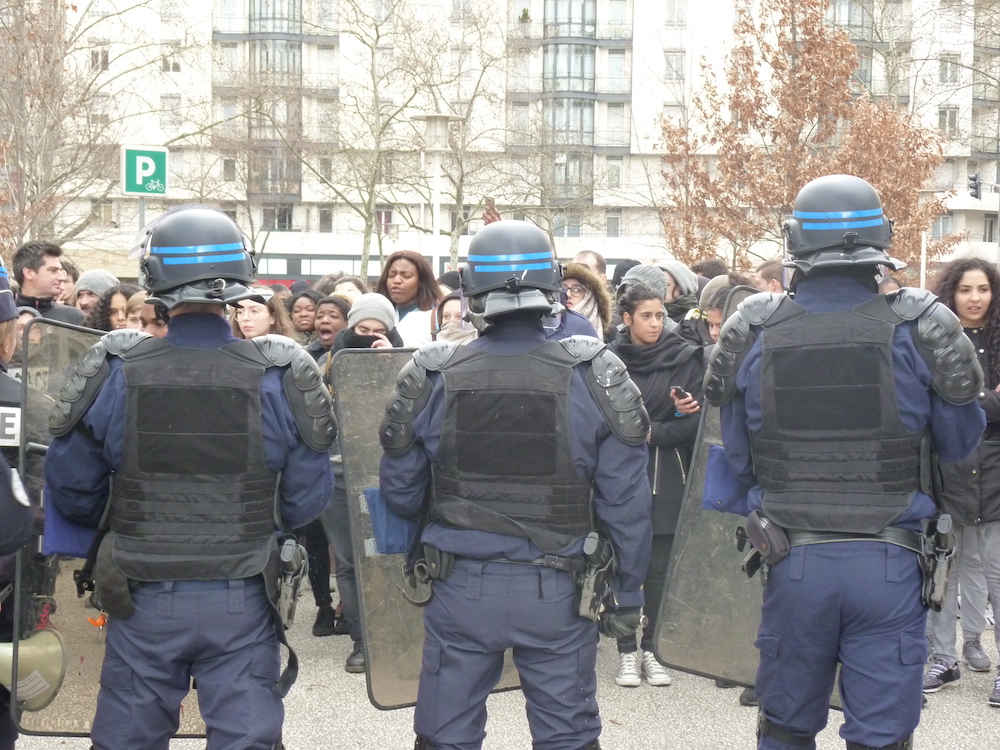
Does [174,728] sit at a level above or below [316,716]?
above

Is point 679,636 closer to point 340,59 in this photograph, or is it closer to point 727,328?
point 727,328

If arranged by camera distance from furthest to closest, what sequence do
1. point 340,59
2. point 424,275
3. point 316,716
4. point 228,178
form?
1. point 340,59
2. point 228,178
3. point 424,275
4. point 316,716

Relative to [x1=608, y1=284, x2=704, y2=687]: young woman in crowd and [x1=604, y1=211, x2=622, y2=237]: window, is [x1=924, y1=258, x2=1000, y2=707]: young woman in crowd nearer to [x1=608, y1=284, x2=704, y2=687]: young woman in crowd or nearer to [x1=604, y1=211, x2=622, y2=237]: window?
[x1=608, y1=284, x2=704, y2=687]: young woman in crowd

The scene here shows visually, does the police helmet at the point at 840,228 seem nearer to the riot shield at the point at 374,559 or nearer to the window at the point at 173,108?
the riot shield at the point at 374,559

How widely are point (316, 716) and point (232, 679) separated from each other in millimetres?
2058

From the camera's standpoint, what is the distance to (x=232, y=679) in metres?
3.53

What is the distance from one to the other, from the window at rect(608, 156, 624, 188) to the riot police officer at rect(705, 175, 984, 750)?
1414 inches

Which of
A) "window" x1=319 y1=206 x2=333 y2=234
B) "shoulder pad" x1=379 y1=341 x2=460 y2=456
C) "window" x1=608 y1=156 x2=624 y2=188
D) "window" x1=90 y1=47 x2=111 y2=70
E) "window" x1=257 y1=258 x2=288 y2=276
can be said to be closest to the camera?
"shoulder pad" x1=379 y1=341 x2=460 y2=456

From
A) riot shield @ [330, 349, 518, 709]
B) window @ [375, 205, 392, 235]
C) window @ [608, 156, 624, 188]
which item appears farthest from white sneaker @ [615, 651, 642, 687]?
window @ [375, 205, 392, 235]

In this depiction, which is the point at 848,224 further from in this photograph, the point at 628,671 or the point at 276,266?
the point at 276,266

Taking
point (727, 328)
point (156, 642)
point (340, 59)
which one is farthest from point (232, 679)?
point (340, 59)

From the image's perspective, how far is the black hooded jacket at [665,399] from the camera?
19.8 ft

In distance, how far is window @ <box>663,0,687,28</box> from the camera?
43.2m

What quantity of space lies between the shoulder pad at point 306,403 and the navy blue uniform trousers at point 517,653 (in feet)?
2.02
